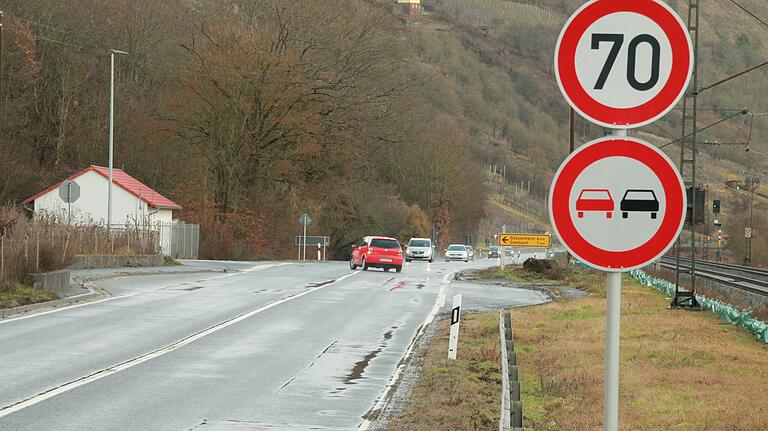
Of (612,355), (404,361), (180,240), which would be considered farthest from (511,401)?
(180,240)

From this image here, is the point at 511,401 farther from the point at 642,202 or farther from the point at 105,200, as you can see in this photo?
the point at 105,200

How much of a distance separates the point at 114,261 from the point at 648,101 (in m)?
39.5

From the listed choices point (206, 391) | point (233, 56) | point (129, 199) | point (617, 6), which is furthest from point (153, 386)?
point (233, 56)

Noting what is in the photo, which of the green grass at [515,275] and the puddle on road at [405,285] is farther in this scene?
the green grass at [515,275]

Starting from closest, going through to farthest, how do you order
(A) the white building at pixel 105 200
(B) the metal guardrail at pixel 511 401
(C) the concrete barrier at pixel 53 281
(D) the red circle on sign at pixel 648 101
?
(D) the red circle on sign at pixel 648 101, (B) the metal guardrail at pixel 511 401, (C) the concrete barrier at pixel 53 281, (A) the white building at pixel 105 200

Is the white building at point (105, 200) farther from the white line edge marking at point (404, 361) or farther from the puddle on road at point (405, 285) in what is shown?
the white line edge marking at point (404, 361)

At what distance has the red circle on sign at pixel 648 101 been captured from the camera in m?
5.57

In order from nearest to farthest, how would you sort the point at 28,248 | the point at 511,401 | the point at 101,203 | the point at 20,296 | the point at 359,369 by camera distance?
the point at 511,401
the point at 359,369
the point at 20,296
the point at 28,248
the point at 101,203

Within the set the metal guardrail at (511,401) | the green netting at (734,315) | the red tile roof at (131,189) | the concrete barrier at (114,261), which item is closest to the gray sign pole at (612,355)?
the metal guardrail at (511,401)

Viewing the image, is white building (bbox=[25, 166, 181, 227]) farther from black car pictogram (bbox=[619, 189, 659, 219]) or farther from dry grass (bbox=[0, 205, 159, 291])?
black car pictogram (bbox=[619, 189, 659, 219])

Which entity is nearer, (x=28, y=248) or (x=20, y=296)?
(x=20, y=296)

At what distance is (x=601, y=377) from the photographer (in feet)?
50.8

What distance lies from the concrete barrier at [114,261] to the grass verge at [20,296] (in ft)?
41.3

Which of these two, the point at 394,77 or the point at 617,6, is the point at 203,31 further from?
the point at 617,6
